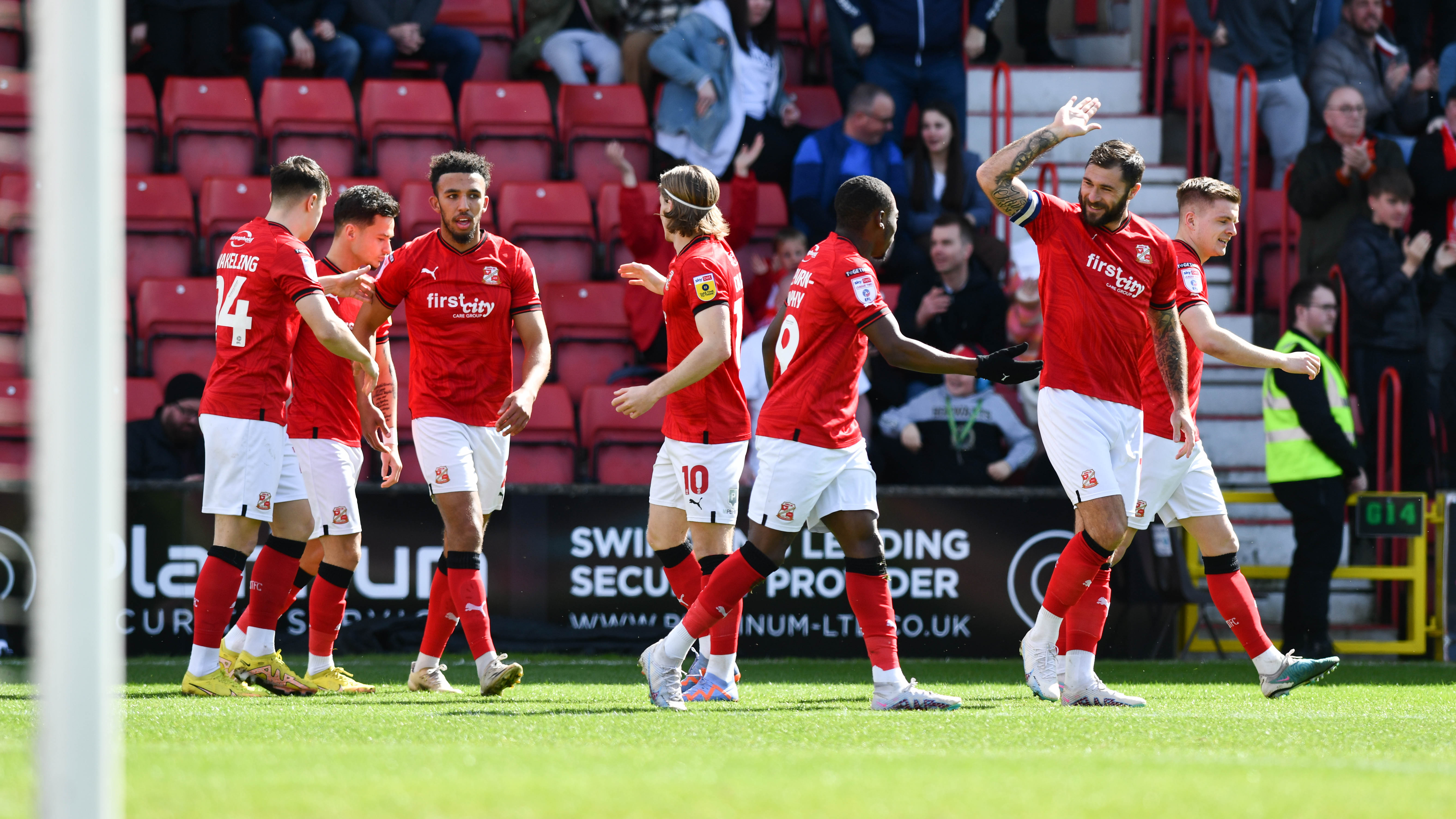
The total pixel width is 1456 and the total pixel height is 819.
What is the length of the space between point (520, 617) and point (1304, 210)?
6.56 metres

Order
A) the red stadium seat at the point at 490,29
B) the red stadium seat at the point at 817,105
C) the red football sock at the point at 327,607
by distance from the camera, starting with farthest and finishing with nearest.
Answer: the red stadium seat at the point at 490,29 < the red stadium seat at the point at 817,105 < the red football sock at the point at 327,607

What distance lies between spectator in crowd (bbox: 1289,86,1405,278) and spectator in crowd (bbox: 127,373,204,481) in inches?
314

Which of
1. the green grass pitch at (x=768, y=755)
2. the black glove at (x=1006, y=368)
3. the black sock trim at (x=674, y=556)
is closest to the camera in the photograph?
the green grass pitch at (x=768, y=755)

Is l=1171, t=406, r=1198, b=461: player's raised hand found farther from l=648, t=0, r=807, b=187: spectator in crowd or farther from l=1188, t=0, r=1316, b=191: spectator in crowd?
l=1188, t=0, r=1316, b=191: spectator in crowd

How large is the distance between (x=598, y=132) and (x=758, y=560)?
302 inches

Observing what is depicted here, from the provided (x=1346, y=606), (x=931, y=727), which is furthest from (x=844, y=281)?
(x=1346, y=606)

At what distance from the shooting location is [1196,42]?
44.5 ft

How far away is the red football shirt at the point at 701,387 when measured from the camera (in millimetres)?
6422

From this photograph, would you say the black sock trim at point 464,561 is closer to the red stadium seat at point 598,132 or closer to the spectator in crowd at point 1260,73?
the red stadium seat at point 598,132

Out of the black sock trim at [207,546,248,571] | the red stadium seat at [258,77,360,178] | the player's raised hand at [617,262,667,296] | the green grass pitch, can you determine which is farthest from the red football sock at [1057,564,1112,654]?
the red stadium seat at [258,77,360,178]

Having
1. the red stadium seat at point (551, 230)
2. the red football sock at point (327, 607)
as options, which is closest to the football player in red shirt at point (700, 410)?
the red football sock at point (327, 607)

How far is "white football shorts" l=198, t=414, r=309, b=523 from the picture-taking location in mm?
6715

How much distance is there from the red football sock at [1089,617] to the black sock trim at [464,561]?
97.7 inches

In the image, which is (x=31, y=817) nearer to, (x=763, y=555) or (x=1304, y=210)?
(x=763, y=555)
